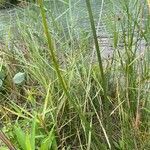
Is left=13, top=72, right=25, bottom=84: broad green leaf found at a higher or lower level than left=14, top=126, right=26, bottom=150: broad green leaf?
lower

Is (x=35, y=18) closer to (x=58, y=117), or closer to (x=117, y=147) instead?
(x=58, y=117)

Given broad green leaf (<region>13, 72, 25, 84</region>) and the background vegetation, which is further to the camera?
broad green leaf (<region>13, 72, 25, 84</region>)

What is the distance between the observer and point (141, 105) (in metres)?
1.50

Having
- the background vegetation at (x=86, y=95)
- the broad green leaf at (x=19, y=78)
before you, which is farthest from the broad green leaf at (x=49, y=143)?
the broad green leaf at (x=19, y=78)

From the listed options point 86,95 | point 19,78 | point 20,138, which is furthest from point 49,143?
point 19,78

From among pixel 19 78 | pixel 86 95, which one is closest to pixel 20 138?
pixel 86 95

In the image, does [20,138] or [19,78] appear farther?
[19,78]

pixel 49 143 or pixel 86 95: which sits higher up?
pixel 86 95

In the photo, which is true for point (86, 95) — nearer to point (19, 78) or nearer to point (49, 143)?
point (49, 143)

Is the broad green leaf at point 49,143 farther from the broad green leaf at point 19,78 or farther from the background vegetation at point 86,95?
the broad green leaf at point 19,78

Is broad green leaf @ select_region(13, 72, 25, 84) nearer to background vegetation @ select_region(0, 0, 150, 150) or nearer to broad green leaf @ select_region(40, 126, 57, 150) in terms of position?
background vegetation @ select_region(0, 0, 150, 150)

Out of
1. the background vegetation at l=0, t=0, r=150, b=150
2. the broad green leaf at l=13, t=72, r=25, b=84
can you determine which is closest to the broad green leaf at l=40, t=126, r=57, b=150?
the background vegetation at l=0, t=0, r=150, b=150

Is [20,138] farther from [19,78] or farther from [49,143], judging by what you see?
[19,78]

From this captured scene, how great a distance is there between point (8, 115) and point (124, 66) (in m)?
0.55
